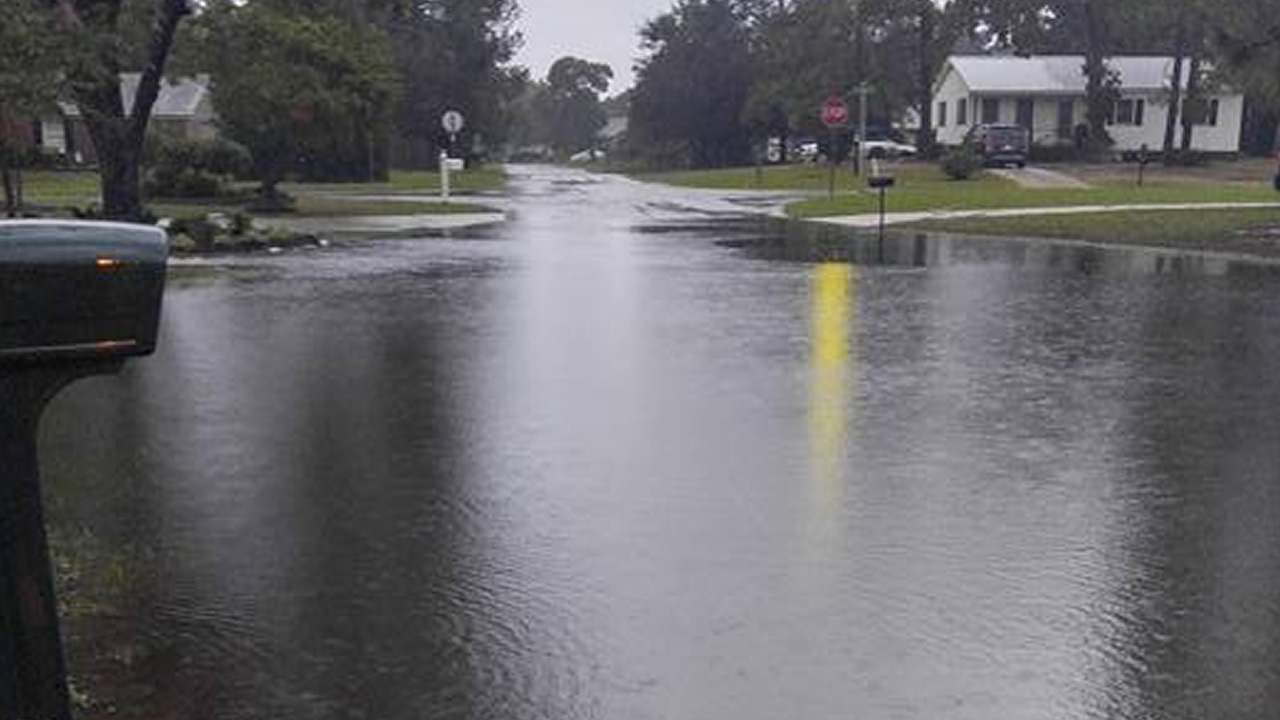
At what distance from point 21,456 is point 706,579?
2.71 metres

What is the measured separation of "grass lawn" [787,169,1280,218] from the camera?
3381 centimetres

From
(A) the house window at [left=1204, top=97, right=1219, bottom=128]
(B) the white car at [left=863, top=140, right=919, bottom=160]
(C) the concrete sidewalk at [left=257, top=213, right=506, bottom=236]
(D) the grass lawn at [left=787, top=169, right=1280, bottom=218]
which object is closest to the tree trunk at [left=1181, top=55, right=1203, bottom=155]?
(A) the house window at [left=1204, top=97, right=1219, bottom=128]

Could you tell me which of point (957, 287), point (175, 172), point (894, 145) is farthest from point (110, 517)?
point (894, 145)

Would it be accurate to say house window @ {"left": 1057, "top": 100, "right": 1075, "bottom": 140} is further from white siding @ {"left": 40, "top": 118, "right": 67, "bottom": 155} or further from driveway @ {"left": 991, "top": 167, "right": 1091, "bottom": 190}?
white siding @ {"left": 40, "top": 118, "right": 67, "bottom": 155}

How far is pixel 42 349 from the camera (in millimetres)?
3176

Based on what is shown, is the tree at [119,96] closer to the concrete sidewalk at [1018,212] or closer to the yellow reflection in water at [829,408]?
the concrete sidewalk at [1018,212]

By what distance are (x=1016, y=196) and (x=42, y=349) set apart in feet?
118

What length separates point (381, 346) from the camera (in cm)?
1147

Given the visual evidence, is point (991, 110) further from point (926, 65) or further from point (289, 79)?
point (289, 79)

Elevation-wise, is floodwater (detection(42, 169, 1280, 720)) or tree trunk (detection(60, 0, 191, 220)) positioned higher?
tree trunk (detection(60, 0, 191, 220))

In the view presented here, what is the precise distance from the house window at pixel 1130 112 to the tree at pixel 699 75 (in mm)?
19121

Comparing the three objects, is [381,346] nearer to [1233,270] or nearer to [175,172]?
[1233,270]

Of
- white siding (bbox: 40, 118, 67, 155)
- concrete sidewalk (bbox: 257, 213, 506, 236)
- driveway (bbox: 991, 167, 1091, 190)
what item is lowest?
concrete sidewalk (bbox: 257, 213, 506, 236)

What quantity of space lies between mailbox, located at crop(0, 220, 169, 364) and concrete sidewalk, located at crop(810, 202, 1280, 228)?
25656mm
